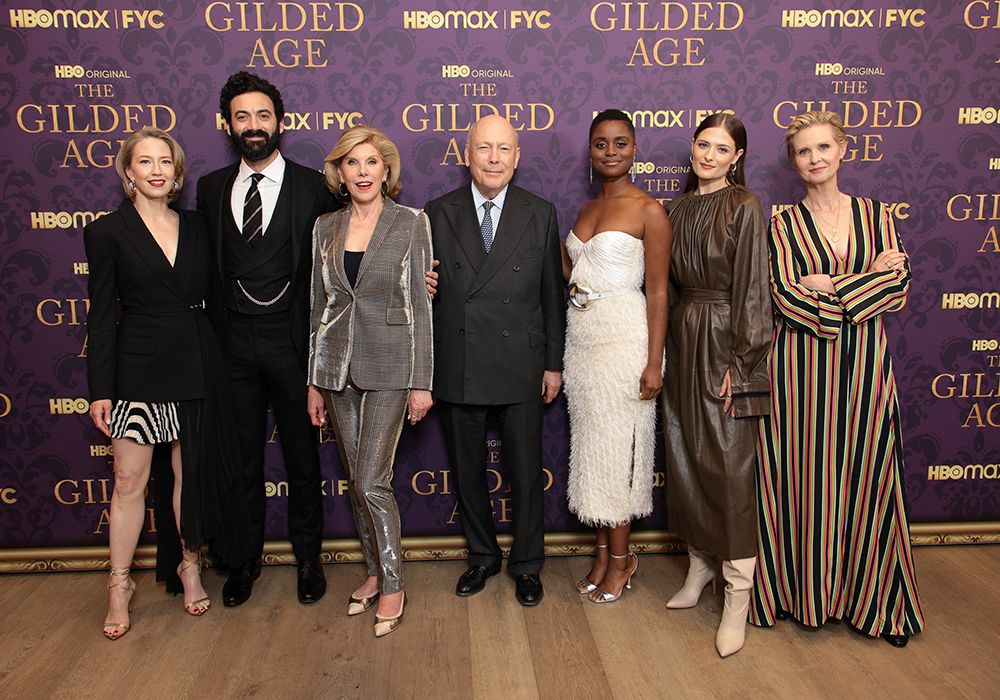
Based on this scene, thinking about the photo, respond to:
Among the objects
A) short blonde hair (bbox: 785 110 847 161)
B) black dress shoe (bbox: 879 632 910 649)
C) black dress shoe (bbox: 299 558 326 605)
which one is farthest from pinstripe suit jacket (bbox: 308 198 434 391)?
black dress shoe (bbox: 879 632 910 649)

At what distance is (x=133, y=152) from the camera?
2.80 meters

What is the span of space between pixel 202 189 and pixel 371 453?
1322 mm

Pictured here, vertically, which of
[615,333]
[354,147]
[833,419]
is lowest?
[833,419]

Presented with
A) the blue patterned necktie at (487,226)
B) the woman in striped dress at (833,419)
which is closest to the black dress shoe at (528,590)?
the woman in striped dress at (833,419)

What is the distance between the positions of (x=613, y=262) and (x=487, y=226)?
1.74 ft

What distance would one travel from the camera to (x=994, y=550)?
358 cm

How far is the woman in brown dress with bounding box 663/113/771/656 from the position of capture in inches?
105

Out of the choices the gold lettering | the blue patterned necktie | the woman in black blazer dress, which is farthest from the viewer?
the gold lettering

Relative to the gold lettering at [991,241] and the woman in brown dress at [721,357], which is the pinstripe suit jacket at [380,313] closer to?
the woman in brown dress at [721,357]

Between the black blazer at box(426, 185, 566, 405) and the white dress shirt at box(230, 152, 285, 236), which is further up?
the white dress shirt at box(230, 152, 285, 236)

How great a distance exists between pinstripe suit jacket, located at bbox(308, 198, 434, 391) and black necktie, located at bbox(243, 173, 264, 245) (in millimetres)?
321

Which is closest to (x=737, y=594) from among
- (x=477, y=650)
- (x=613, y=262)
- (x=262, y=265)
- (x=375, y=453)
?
(x=477, y=650)

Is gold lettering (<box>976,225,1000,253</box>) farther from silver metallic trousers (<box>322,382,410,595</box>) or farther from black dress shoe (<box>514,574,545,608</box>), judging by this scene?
silver metallic trousers (<box>322,382,410,595</box>)

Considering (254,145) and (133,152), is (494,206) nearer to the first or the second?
(254,145)
